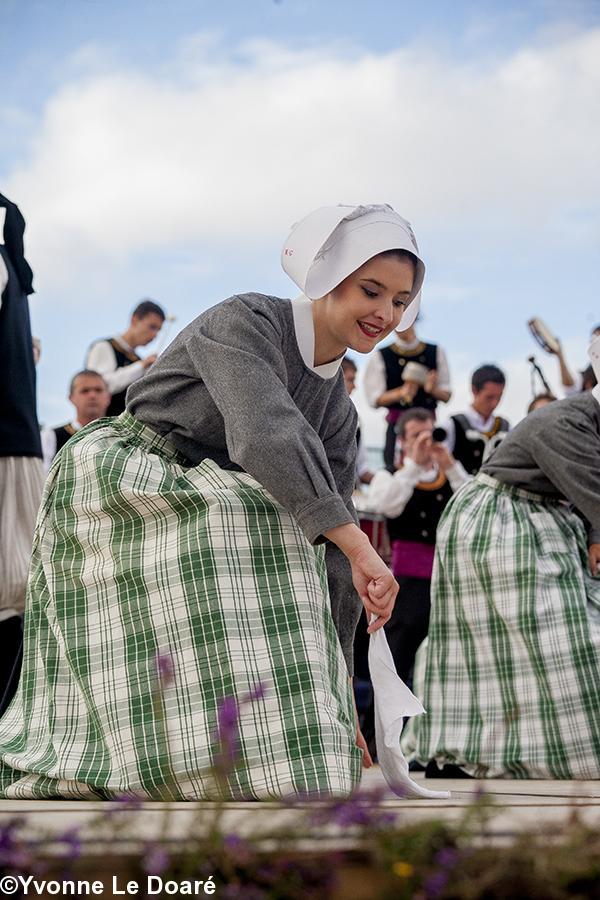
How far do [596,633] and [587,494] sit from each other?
48 centimetres

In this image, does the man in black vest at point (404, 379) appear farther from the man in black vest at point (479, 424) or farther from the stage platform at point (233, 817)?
the stage platform at point (233, 817)

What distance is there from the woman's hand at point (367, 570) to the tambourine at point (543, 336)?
225 inches

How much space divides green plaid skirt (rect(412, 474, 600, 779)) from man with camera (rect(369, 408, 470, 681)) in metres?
1.35

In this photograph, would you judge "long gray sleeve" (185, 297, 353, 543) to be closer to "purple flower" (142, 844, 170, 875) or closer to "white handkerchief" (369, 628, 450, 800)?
"white handkerchief" (369, 628, 450, 800)

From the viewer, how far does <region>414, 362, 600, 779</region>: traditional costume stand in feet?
14.0

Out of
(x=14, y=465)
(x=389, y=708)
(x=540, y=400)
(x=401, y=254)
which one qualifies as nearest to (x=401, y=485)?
(x=540, y=400)

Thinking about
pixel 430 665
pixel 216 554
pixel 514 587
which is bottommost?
pixel 430 665

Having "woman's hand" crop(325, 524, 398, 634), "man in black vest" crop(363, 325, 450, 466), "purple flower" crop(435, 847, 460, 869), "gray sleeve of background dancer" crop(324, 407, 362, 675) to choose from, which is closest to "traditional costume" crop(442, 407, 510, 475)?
"man in black vest" crop(363, 325, 450, 466)

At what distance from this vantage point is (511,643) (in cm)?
445

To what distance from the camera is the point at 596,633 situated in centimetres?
428

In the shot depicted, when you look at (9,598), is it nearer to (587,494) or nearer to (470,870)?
(587,494)

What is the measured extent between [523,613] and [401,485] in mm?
2141

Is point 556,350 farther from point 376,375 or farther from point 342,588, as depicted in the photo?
point 342,588

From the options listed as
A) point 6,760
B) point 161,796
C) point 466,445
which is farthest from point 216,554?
point 466,445
